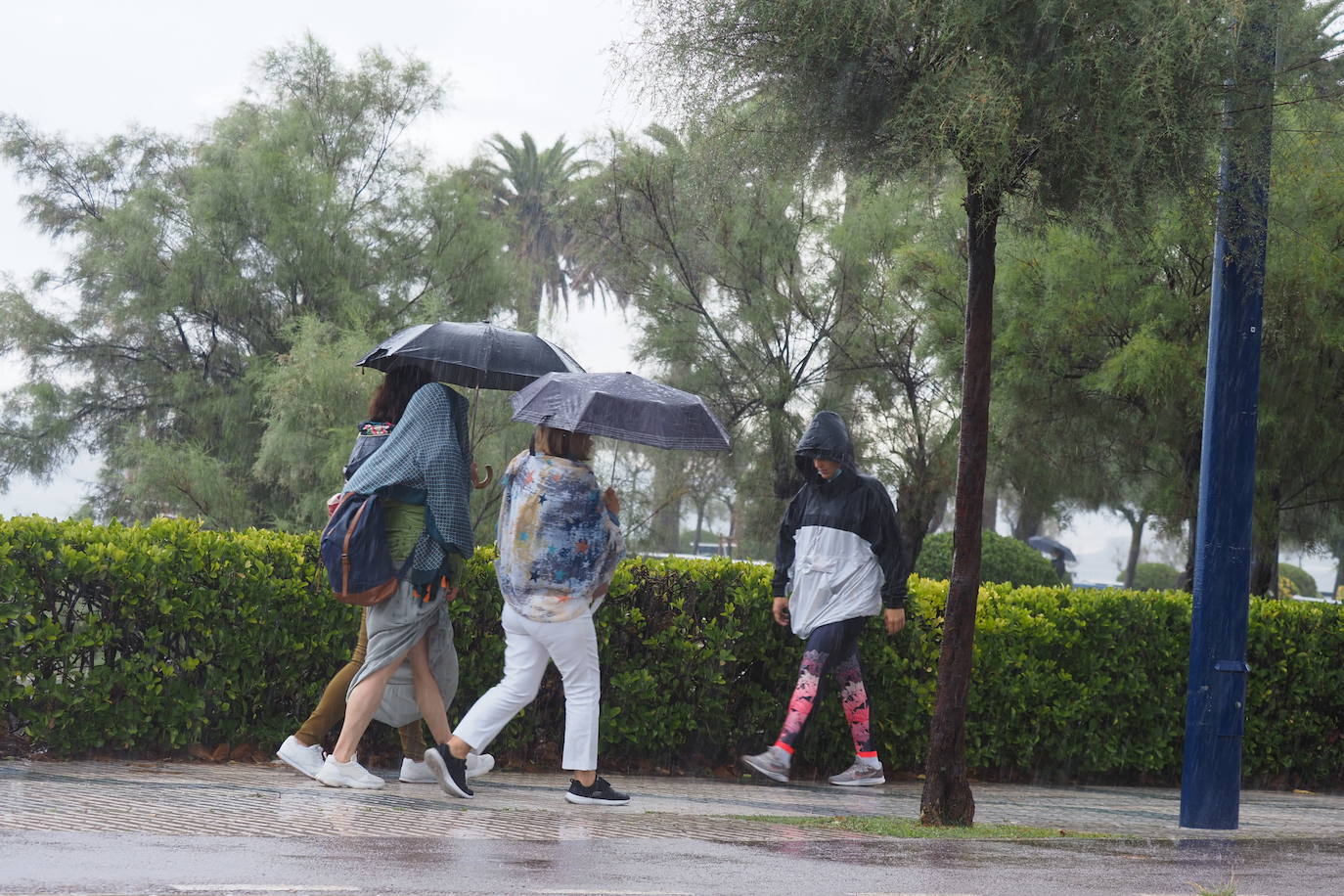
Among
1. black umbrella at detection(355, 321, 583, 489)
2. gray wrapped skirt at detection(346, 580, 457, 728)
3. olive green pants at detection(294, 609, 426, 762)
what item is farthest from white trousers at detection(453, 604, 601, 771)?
black umbrella at detection(355, 321, 583, 489)

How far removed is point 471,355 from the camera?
22.5ft

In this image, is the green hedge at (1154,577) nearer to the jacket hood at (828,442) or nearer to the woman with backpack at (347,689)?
the jacket hood at (828,442)

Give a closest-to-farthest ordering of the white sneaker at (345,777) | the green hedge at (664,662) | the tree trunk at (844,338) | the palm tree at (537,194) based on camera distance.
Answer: the white sneaker at (345,777), the green hedge at (664,662), the tree trunk at (844,338), the palm tree at (537,194)

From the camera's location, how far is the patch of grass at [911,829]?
6449mm

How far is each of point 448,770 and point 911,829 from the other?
2060 mm

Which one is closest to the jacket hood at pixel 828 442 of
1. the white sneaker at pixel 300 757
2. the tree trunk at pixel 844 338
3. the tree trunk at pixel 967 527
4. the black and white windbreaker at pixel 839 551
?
the black and white windbreaker at pixel 839 551

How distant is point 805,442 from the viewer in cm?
802

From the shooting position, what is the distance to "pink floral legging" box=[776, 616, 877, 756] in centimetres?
784

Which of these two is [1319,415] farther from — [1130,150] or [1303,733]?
[1130,150]

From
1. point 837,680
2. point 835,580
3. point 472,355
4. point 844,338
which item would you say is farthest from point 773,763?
point 844,338

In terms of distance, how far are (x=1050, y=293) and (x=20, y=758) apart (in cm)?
934

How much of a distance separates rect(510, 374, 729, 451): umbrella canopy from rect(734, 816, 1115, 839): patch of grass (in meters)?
1.73

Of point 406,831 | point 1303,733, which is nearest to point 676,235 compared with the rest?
point 1303,733

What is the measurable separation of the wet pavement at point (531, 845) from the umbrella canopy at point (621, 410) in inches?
64.8
